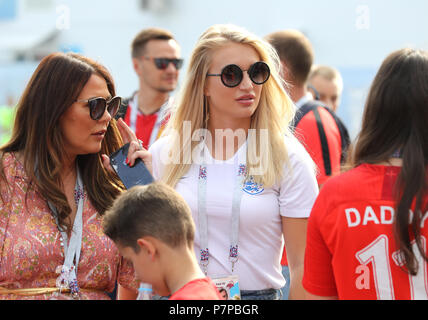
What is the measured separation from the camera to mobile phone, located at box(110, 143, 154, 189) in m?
2.79

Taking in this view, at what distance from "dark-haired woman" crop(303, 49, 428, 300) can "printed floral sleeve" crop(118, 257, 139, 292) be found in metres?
0.95

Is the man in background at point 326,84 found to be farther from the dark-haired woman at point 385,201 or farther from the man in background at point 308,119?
the dark-haired woman at point 385,201

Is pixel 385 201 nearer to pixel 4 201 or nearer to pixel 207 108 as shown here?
pixel 207 108

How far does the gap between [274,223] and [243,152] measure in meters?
0.37

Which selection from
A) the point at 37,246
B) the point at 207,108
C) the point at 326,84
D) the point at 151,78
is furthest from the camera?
the point at 326,84

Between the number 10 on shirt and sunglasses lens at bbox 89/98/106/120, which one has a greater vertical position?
sunglasses lens at bbox 89/98/106/120

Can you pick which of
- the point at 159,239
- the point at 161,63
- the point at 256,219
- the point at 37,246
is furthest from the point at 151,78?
the point at 159,239

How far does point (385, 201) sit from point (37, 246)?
140 cm

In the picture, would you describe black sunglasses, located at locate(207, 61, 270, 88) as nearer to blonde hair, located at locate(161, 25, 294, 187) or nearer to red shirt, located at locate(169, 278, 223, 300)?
blonde hair, located at locate(161, 25, 294, 187)

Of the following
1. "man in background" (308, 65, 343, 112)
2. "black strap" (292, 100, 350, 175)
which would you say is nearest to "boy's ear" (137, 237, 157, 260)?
"black strap" (292, 100, 350, 175)

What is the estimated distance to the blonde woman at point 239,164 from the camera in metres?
2.76

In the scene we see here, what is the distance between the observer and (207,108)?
→ 316cm
